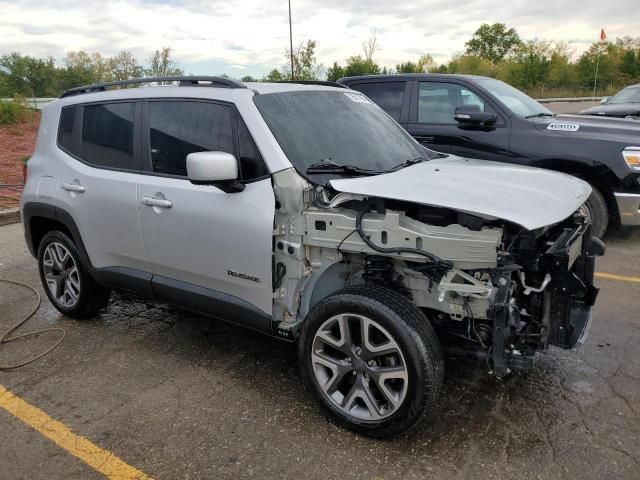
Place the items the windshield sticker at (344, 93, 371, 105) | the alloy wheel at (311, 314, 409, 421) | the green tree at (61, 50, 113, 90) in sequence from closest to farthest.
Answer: the alloy wheel at (311, 314, 409, 421), the windshield sticker at (344, 93, 371, 105), the green tree at (61, 50, 113, 90)

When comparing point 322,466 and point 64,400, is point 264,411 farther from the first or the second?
point 64,400

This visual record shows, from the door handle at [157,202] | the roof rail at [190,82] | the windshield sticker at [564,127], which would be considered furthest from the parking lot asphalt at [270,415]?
the windshield sticker at [564,127]

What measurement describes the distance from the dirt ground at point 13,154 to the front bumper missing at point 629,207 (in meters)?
7.42

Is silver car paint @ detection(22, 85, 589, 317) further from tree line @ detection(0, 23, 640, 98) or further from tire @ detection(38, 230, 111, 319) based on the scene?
tree line @ detection(0, 23, 640, 98)

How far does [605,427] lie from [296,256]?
6.12ft

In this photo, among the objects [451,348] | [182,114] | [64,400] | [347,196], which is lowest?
[64,400]

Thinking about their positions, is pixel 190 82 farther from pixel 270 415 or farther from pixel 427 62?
pixel 427 62

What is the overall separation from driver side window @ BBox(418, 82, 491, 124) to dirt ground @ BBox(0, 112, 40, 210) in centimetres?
532

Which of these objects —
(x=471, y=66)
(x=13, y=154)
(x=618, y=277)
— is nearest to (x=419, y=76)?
(x=618, y=277)

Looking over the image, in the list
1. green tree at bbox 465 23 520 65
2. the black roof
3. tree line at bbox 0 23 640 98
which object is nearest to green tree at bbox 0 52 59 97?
tree line at bbox 0 23 640 98

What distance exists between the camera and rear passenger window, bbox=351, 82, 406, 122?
6.73 m

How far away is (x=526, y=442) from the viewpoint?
269 centimetres

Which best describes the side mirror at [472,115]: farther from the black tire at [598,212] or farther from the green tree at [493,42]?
the green tree at [493,42]

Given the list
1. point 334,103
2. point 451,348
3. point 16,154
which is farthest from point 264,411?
point 16,154
